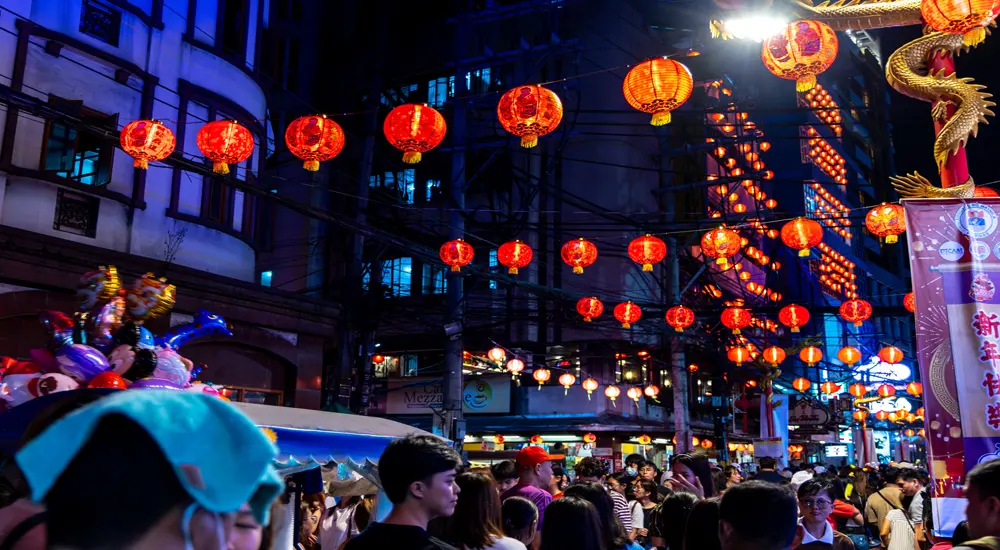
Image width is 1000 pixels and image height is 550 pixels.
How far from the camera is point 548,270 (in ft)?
103

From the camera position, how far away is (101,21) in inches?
580

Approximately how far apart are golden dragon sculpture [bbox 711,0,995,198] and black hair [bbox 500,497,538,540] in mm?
4125

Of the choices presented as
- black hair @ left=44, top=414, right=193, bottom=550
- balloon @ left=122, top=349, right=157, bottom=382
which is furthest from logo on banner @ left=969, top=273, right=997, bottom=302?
balloon @ left=122, top=349, right=157, bottom=382

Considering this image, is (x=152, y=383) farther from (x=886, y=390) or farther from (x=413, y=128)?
(x=886, y=390)

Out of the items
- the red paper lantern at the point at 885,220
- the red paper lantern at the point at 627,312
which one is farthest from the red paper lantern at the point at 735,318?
the red paper lantern at the point at 885,220

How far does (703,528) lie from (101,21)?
14.8 metres

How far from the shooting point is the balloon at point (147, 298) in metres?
9.70

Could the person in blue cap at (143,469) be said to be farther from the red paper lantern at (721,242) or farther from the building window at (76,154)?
the red paper lantern at (721,242)

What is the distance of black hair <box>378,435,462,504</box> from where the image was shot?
3688mm

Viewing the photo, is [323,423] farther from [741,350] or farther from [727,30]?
[741,350]

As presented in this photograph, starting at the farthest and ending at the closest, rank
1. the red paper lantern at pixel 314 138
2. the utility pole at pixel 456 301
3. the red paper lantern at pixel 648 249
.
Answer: the utility pole at pixel 456 301 → the red paper lantern at pixel 648 249 → the red paper lantern at pixel 314 138

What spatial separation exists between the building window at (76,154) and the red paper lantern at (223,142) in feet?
14.0

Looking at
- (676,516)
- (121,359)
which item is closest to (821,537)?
(676,516)

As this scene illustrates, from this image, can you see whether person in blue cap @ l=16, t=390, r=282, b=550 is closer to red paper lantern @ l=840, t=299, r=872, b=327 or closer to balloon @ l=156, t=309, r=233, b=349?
balloon @ l=156, t=309, r=233, b=349
